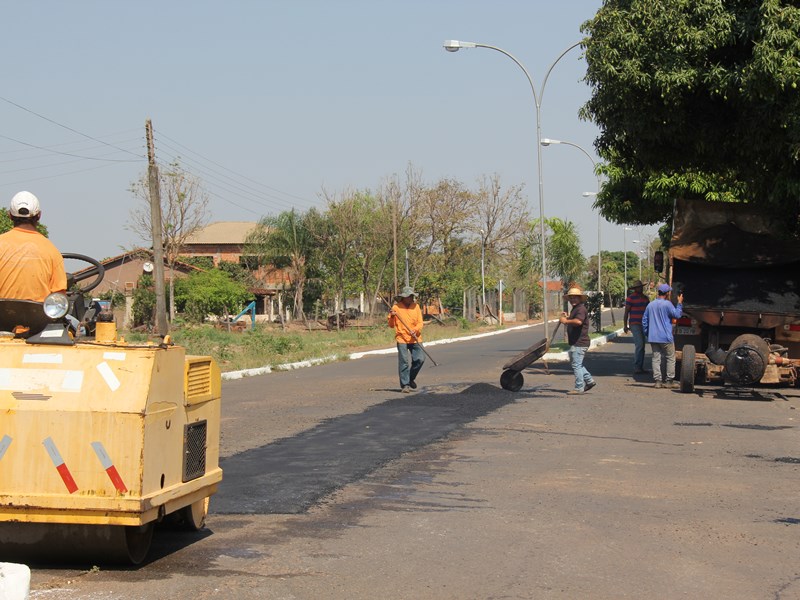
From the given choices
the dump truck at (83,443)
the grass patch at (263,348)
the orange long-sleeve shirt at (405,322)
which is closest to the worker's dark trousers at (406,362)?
the orange long-sleeve shirt at (405,322)

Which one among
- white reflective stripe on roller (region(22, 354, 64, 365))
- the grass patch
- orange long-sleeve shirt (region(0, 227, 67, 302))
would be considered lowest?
the grass patch

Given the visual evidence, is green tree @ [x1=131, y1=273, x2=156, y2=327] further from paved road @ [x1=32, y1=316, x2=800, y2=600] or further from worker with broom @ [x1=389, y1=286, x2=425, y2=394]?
paved road @ [x1=32, y1=316, x2=800, y2=600]

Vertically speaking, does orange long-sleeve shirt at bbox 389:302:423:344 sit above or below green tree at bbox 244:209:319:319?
below

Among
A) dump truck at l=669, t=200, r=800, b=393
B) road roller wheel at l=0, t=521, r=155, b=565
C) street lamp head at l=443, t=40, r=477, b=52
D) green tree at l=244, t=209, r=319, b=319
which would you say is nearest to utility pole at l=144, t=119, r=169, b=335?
street lamp head at l=443, t=40, r=477, b=52

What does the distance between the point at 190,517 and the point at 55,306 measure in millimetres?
1681

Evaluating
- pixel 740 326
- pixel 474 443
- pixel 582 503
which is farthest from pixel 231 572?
pixel 740 326

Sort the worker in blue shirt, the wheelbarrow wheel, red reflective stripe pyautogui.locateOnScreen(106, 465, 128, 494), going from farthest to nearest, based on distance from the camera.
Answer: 1. the worker in blue shirt
2. the wheelbarrow wheel
3. red reflective stripe pyautogui.locateOnScreen(106, 465, 128, 494)

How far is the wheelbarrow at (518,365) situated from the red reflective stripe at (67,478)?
12.5 metres

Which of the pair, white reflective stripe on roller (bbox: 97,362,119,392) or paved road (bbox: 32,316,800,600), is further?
paved road (bbox: 32,316,800,600)

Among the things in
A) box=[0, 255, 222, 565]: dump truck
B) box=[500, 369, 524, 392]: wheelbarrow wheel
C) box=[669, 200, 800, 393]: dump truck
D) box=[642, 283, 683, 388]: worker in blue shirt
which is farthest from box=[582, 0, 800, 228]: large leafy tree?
box=[0, 255, 222, 565]: dump truck

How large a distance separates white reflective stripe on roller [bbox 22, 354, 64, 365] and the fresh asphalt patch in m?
2.38

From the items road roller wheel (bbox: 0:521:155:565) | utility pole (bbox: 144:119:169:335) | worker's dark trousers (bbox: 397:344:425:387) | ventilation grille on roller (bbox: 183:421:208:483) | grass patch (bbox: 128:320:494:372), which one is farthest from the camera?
utility pole (bbox: 144:119:169:335)

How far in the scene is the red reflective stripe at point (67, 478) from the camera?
542cm

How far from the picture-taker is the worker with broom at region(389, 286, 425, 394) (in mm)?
17188
